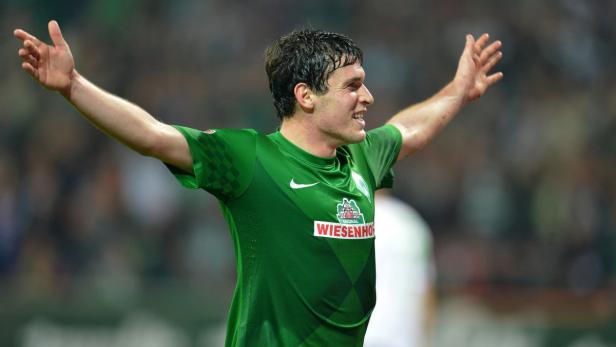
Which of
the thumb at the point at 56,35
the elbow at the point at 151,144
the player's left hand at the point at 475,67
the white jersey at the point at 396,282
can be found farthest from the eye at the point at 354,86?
the white jersey at the point at 396,282

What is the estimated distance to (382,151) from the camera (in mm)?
5301

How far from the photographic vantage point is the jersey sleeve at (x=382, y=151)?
520cm

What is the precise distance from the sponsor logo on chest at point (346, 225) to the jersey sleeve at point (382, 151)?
0.39 m

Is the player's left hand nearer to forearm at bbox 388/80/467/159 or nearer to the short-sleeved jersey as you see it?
forearm at bbox 388/80/467/159

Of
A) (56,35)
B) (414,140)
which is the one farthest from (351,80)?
(56,35)

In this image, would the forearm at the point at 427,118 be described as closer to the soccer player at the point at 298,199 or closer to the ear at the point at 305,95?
the soccer player at the point at 298,199

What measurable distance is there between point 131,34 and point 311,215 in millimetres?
9304

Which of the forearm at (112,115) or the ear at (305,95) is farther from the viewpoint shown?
the ear at (305,95)

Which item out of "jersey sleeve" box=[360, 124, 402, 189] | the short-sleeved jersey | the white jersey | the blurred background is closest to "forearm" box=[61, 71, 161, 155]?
the short-sleeved jersey

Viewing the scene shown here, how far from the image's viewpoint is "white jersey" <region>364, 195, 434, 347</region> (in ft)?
21.6

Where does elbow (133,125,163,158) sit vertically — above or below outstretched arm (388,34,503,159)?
below

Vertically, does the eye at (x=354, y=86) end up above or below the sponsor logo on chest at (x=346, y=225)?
above

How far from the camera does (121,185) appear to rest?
11875mm

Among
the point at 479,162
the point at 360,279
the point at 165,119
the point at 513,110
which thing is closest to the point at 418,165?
the point at 479,162
